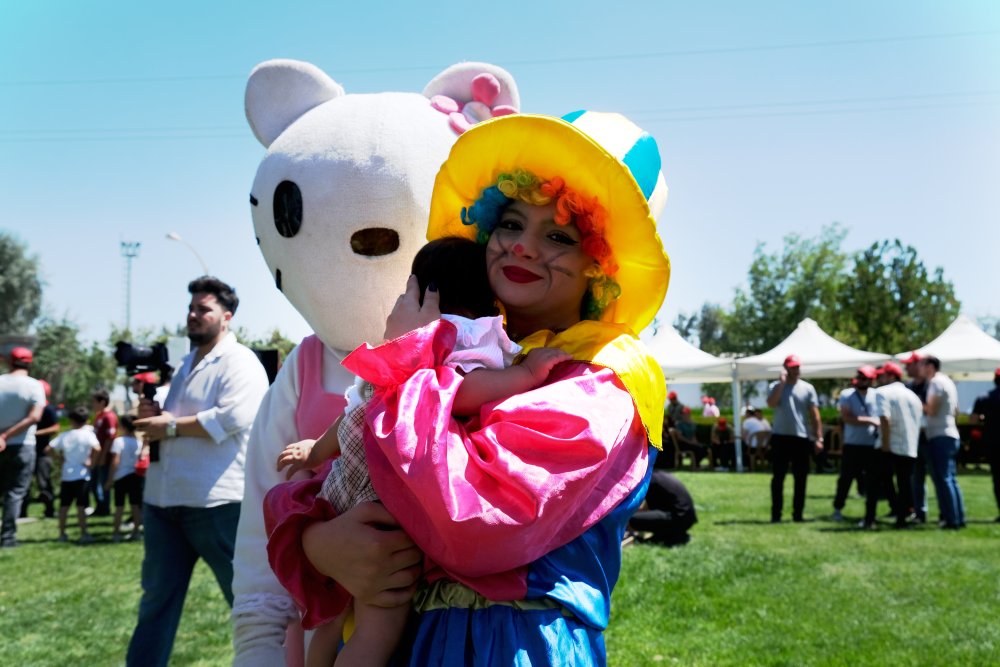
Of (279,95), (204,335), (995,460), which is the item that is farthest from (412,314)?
(995,460)

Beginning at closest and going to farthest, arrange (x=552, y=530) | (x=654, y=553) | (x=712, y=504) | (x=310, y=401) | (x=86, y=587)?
(x=552, y=530) → (x=310, y=401) → (x=86, y=587) → (x=654, y=553) → (x=712, y=504)

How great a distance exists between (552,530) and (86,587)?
7.24m

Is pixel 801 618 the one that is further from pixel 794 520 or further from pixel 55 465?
pixel 55 465

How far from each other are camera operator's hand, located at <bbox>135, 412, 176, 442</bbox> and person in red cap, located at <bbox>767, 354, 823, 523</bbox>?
7.50 m

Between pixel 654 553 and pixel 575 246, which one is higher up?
pixel 575 246

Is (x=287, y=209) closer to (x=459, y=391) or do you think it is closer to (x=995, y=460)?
(x=459, y=391)

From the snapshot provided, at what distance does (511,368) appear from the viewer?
1.66 meters

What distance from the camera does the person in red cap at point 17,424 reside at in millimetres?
8992

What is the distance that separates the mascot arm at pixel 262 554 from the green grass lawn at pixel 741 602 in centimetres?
328

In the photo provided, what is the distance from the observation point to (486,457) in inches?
61.1

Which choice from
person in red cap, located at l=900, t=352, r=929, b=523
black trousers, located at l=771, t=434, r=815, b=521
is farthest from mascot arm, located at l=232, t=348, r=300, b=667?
person in red cap, located at l=900, t=352, r=929, b=523

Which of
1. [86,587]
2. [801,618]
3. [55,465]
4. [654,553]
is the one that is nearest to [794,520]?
[654,553]

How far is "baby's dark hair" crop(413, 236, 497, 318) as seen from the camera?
192 cm

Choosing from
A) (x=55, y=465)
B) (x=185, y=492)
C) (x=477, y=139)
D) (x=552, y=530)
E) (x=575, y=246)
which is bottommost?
(x=55, y=465)
